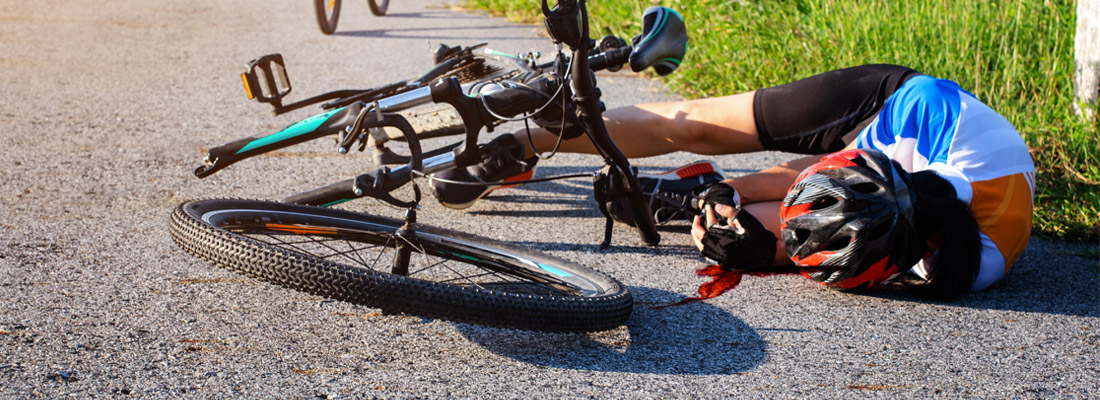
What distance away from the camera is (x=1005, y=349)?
8.98ft

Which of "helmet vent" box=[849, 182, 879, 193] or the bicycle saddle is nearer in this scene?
"helmet vent" box=[849, 182, 879, 193]

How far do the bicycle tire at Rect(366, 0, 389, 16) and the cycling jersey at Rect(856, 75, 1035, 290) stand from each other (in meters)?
6.90

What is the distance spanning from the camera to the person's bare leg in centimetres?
363

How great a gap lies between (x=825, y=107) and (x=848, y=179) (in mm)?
710

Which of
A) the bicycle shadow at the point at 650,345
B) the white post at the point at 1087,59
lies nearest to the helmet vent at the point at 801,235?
the bicycle shadow at the point at 650,345

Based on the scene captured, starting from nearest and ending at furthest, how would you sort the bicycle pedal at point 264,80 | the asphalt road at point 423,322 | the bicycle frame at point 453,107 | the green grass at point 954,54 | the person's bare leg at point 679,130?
the asphalt road at point 423,322 < the bicycle frame at point 453,107 < the bicycle pedal at point 264,80 < the person's bare leg at point 679,130 < the green grass at point 954,54

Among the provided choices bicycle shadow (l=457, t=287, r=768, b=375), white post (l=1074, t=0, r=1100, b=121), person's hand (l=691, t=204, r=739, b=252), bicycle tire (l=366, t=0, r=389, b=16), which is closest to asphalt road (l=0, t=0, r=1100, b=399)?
bicycle shadow (l=457, t=287, r=768, b=375)

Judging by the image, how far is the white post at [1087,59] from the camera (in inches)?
179

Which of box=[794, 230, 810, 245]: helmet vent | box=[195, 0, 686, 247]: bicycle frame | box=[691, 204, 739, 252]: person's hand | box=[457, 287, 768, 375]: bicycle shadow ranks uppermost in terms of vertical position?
box=[195, 0, 686, 247]: bicycle frame

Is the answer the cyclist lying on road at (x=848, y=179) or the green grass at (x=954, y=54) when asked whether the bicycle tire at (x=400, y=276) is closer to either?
the cyclist lying on road at (x=848, y=179)

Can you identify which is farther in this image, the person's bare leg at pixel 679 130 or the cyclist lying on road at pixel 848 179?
the person's bare leg at pixel 679 130

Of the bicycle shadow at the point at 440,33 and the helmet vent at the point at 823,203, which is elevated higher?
the helmet vent at the point at 823,203

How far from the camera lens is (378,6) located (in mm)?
9422

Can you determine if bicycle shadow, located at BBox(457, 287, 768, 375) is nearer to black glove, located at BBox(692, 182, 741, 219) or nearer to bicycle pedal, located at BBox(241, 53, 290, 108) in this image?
black glove, located at BBox(692, 182, 741, 219)
